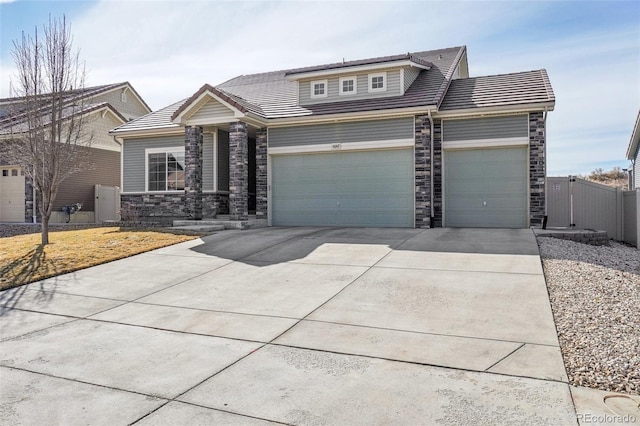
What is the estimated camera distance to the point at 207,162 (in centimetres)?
1689

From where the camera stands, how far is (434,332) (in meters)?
5.08

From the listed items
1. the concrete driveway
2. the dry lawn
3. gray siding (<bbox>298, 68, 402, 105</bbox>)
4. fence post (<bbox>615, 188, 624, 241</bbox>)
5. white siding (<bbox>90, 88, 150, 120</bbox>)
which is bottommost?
the concrete driveway

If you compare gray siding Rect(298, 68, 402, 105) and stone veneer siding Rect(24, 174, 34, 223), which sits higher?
gray siding Rect(298, 68, 402, 105)

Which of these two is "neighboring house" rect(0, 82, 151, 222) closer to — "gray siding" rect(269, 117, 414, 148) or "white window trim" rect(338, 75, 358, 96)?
"gray siding" rect(269, 117, 414, 148)

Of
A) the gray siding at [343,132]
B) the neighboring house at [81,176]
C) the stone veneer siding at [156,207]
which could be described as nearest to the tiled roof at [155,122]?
the neighboring house at [81,176]

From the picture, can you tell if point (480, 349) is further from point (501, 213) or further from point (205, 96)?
point (205, 96)

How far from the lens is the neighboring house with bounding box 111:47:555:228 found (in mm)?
13750

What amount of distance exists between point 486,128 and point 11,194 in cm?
1990

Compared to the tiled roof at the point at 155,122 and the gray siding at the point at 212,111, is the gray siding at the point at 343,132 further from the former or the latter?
the tiled roof at the point at 155,122

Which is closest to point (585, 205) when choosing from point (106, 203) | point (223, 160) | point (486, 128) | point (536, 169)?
point (536, 169)

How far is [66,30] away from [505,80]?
13.6 metres

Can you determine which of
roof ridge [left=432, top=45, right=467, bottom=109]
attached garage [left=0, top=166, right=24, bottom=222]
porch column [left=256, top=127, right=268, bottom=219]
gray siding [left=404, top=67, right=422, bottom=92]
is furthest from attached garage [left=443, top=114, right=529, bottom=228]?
attached garage [left=0, top=166, right=24, bottom=222]

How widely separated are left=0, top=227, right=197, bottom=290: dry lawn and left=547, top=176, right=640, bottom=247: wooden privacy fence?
11.3 m

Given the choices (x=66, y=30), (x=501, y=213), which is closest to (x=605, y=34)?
(x=501, y=213)
